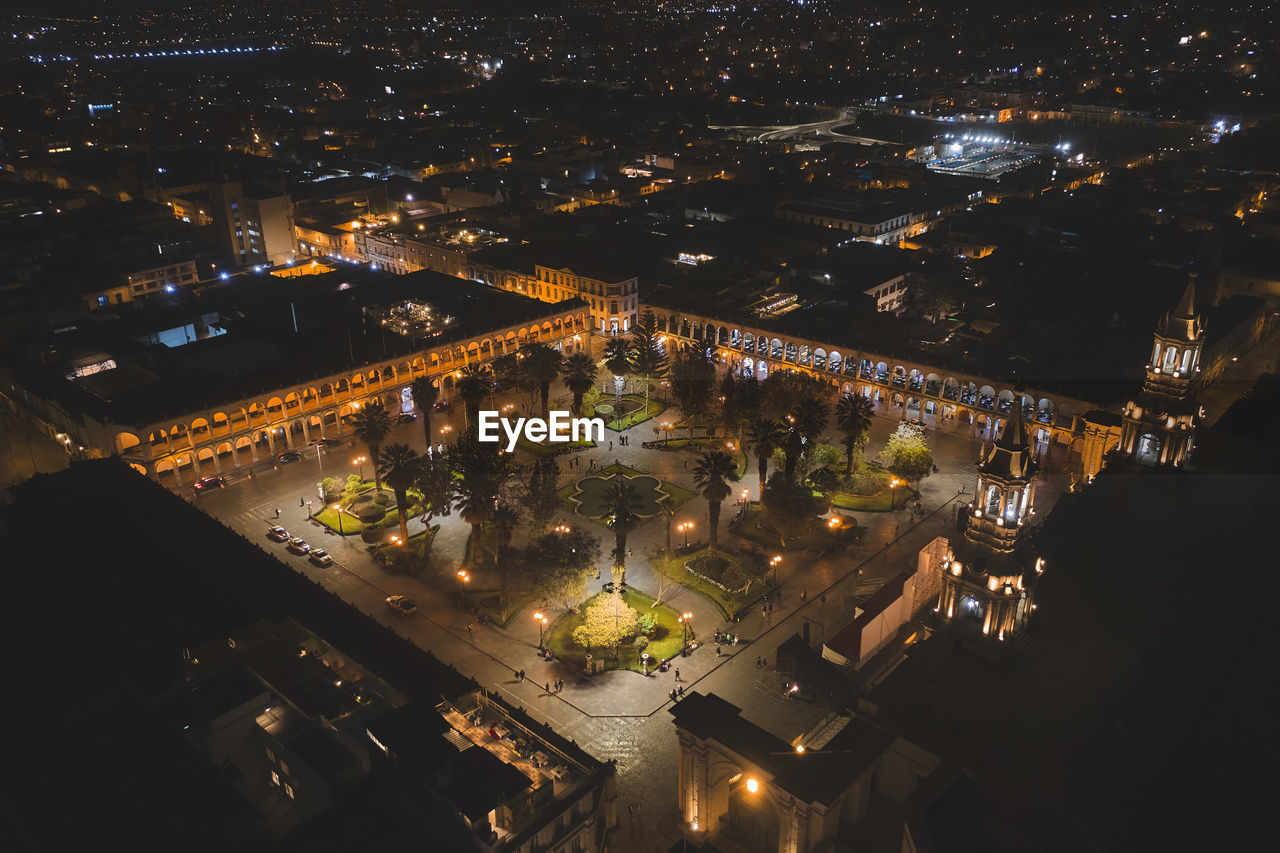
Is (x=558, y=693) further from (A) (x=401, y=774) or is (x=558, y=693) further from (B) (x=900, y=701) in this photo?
(B) (x=900, y=701)

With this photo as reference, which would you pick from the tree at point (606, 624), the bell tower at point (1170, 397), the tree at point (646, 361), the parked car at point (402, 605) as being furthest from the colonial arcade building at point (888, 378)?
the parked car at point (402, 605)

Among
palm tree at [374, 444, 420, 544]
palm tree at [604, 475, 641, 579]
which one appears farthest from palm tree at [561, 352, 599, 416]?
palm tree at [604, 475, 641, 579]

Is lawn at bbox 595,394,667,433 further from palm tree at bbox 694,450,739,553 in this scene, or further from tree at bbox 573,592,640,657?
tree at bbox 573,592,640,657

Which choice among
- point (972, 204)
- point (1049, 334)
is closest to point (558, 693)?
point (1049, 334)

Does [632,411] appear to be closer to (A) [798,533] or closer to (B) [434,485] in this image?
(A) [798,533]

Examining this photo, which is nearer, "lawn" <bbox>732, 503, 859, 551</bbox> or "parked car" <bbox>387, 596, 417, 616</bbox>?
"parked car" <bbox>387, 596, 417, 616</bbox>

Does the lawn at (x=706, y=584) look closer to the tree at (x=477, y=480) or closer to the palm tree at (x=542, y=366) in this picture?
the tree at (x=477, y=480)
